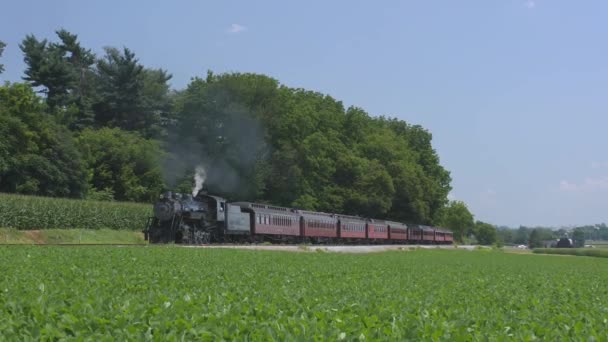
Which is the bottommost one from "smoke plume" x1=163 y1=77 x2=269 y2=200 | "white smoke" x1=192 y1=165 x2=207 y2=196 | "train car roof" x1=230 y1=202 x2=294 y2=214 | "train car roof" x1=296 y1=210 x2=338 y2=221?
"train car roof" x1=296 y1=210 x2=338 y2=221

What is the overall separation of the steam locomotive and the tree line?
903 centimetres

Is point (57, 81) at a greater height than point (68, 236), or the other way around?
point (57, 81)

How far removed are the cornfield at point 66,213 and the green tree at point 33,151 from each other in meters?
8.00

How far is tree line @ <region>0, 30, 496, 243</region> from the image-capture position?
5947 cm

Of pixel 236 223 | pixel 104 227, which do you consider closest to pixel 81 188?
pixel 104 227

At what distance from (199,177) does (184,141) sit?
16.0 metres

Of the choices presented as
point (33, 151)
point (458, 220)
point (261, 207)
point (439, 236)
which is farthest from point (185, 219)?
point (458, 220)

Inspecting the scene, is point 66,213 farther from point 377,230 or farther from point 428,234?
point 428,234

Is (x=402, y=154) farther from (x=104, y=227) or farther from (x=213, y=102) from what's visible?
(x=104, y=227)

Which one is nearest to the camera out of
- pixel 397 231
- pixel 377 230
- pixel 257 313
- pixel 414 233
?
pixel 257 313

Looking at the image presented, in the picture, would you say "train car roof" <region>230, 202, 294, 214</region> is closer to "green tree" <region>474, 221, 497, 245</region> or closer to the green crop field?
the green crop field

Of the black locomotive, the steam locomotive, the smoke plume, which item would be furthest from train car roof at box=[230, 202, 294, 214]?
the smoke plume

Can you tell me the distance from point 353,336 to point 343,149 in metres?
79.6

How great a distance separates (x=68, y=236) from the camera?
45.7m
